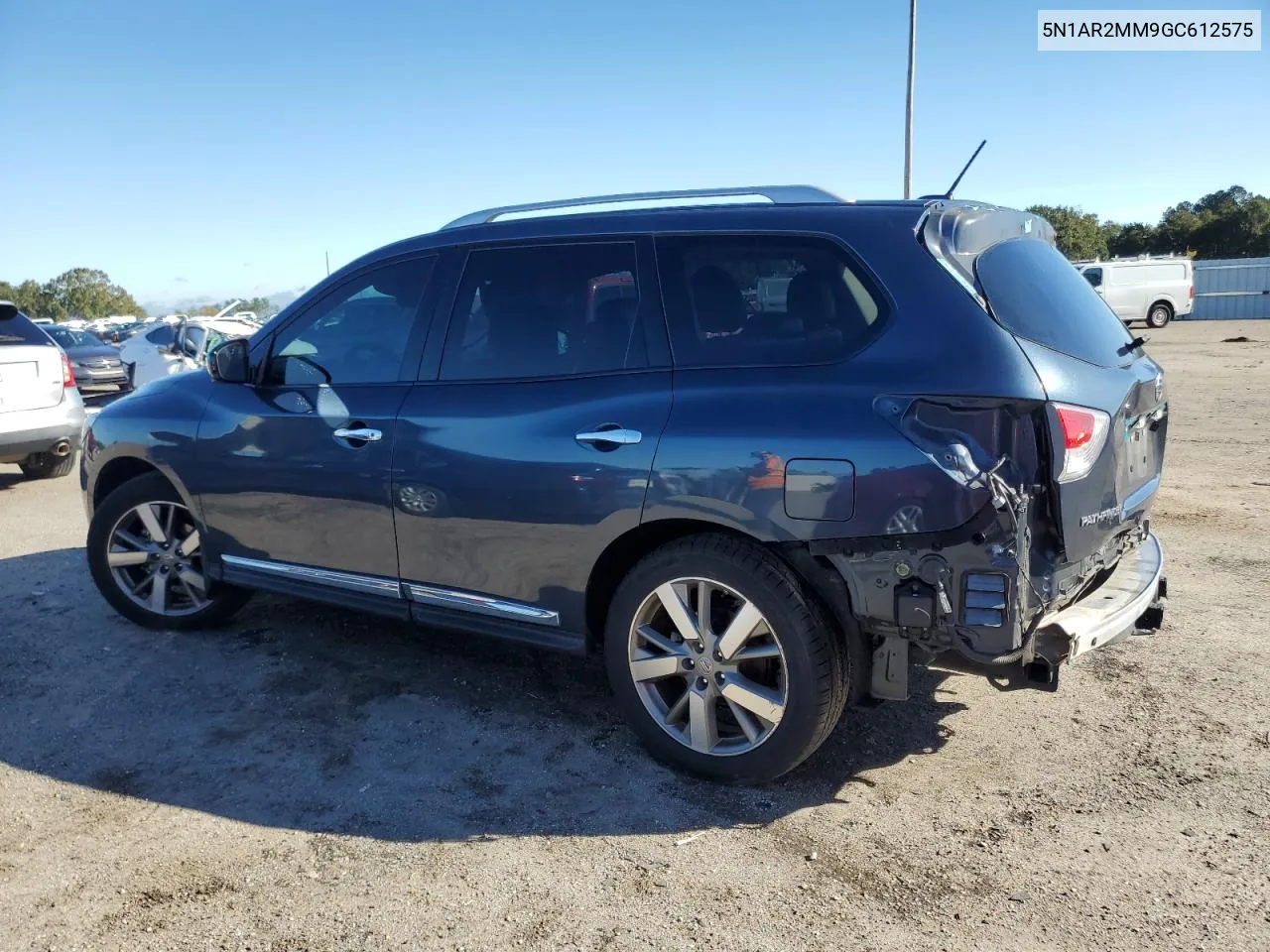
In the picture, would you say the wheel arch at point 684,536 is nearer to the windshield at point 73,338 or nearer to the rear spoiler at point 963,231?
the rear spoiler at point 963,231

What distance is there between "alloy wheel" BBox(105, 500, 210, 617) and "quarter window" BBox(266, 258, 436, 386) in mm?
1041

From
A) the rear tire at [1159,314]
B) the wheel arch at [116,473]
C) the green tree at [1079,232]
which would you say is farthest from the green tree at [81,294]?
the wheel arch at [116,473]

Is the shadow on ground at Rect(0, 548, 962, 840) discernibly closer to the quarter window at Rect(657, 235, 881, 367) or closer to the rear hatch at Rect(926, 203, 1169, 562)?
the rear hatch at Rect(926, 203, 1169, 562)

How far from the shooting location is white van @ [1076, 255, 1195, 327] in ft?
100

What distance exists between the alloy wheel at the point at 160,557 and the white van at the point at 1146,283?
99.4ft

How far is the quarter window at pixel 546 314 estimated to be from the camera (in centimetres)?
374

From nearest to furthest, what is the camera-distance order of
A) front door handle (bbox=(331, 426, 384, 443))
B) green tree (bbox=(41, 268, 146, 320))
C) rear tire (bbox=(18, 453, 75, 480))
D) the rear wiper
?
the rear wiper < front door handle (bbox=(331, 426, 384, 443)) < rear tire (bbox=(18, 453, 75, 480)) < green tree (bbox=(41, 268, 146, 320))

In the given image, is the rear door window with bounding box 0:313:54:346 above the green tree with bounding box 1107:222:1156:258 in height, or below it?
below

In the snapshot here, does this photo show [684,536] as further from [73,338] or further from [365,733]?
[73,338]

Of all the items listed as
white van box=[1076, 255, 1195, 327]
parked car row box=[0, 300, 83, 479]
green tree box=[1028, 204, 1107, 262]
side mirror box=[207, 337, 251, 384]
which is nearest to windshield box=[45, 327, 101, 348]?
parked car row box=[0, 300, 83, 479]

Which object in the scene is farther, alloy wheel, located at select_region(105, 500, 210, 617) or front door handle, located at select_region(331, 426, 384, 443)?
alloy wheel, located at select_region(105, 500, 210, 617)

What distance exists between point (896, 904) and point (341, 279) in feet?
10.9

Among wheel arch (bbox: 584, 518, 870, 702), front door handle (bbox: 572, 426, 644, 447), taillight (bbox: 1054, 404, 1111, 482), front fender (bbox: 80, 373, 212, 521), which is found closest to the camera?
taillight (bbox: 1054, 404, 1111, 482)

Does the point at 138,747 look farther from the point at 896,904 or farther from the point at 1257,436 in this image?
the point at 1257,436
